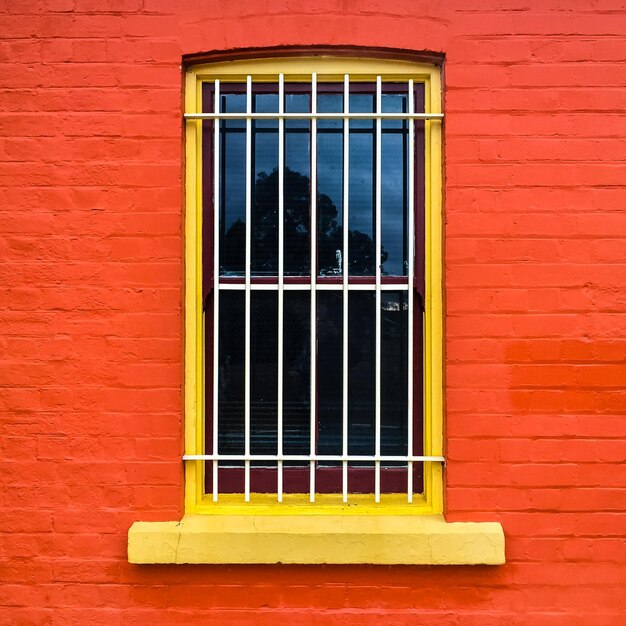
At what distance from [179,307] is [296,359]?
0.58 m

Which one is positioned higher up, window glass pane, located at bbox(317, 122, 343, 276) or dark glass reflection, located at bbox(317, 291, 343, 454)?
window glass pane, located at bbox(317, 122, 343, 276)

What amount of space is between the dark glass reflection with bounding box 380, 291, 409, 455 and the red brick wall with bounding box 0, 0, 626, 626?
0.83ft

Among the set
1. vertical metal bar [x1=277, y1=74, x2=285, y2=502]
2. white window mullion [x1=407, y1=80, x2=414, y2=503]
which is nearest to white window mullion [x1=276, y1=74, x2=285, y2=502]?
vertical metal bar [x1=277, y1=74, x2=285, y2=502]

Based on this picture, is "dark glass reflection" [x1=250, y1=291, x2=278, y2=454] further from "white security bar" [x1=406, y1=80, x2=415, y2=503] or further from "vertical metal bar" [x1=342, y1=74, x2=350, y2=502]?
"white security bar" [x1=406, y1=80, x2=415, y2=503]

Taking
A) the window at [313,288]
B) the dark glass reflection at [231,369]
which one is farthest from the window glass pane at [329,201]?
the dark glass reflection at [231,369]

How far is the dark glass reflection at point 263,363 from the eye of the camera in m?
2.69

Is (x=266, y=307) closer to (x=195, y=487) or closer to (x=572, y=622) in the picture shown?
(x=195, y=487)

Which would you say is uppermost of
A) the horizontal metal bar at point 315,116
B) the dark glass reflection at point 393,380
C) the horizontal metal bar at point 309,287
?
the horizontal metal bar at point 315,116

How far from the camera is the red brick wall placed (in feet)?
8.23

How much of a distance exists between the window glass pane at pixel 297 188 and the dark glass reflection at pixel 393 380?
0.46 metres

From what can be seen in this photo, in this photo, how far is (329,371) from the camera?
271 centimetres

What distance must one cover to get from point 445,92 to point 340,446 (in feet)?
5.46

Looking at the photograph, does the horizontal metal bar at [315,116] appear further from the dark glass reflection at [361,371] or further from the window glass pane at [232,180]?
the dark glass reflection at [361,371]

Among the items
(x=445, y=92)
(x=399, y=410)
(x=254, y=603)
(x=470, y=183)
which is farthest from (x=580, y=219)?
(x=254, y=603)
